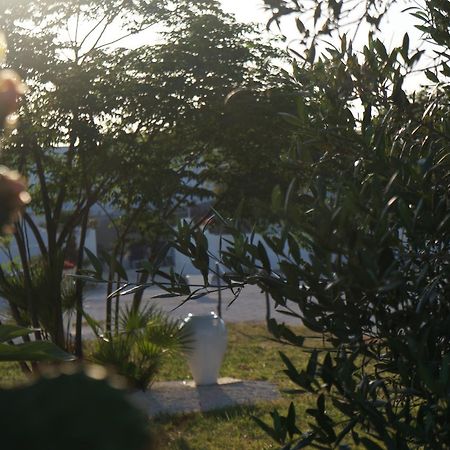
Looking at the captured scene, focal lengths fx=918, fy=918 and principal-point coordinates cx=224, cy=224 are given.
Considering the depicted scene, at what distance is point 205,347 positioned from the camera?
38.8ft

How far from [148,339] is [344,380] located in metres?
7.88

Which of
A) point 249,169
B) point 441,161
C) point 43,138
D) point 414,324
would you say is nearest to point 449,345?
point 414,324

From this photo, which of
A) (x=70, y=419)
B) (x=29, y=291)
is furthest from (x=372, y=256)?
(x=29, y=291)

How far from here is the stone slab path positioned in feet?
32.6

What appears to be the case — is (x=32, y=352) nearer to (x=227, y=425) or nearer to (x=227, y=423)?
(x=227, y=425)

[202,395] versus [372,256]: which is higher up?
[372,256]

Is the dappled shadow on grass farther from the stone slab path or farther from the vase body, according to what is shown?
the vase body

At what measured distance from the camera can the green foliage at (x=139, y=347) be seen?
34.2 ft

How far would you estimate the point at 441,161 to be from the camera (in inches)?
126

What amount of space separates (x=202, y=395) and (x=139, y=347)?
0.99 metres

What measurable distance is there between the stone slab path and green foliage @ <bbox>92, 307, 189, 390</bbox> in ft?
0.91

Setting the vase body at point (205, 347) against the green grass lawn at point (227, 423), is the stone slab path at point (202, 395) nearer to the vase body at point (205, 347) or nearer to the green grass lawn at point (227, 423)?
the vase body at point (205, 347)

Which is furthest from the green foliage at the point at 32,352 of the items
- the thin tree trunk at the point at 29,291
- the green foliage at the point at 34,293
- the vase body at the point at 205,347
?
the vase body at the point at 205,347

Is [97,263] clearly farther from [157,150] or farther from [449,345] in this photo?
[157,150]
